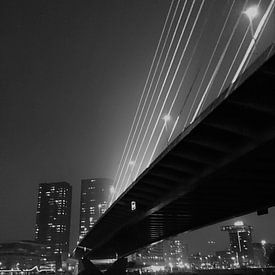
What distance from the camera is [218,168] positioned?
19641mm

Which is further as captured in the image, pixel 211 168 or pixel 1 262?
pixel 1 262

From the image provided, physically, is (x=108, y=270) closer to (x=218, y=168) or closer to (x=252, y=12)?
(x=218, y=168)

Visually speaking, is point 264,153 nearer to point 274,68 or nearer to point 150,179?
point 274,68

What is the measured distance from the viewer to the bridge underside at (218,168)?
14336 millimetres

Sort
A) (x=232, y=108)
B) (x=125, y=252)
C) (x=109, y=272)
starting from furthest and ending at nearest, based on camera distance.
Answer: (x=125, y=252) → (x=109, y=272) → (x=232, y=108)

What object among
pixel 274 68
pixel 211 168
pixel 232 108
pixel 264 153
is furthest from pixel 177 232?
pixel 274 68

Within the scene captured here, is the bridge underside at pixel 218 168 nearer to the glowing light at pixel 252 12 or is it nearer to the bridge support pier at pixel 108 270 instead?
the glowing light at pixel 252 12

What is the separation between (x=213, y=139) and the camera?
18141mm

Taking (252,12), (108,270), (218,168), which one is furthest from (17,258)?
(252,12)

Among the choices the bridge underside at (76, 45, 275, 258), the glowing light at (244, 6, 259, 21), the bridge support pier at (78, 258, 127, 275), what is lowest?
the bridge support pier at (78, 258, 127, 275)

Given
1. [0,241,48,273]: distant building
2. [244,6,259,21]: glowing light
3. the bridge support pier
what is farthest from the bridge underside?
[0,241,48,273]: distant building

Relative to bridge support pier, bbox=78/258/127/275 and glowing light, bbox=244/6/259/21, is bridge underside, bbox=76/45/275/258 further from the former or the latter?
bridge support pier, bbox=78/258/127/275

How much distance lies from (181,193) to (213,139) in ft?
24.8

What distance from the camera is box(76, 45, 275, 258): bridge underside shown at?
1434 centimetres
